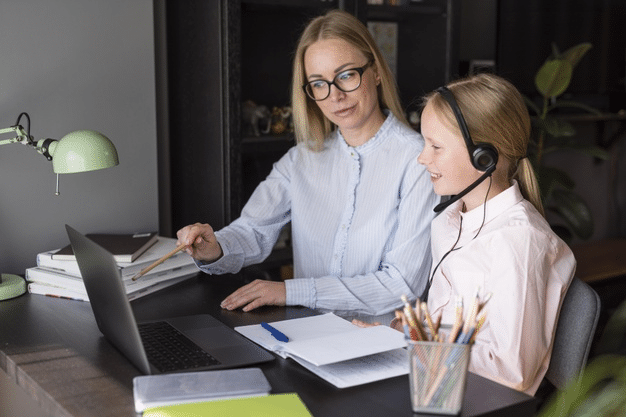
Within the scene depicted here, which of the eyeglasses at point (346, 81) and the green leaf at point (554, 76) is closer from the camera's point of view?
the eyeglasses at point (346, 81)

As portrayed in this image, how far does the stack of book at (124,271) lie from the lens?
184 centimetres

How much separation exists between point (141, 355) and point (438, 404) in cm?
48

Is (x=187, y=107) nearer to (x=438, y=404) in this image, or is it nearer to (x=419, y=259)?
(x=419, y=259)

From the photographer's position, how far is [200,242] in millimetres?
1886

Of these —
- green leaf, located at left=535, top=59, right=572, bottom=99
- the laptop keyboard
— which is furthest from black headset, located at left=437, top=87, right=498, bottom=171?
green leaf, located at left=535, top=59, right=572, bottom=99

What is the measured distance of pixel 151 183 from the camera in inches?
90.5

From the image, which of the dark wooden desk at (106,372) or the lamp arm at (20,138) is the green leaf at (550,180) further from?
the lamp arm at (20,138)

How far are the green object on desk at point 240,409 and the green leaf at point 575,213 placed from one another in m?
2.62

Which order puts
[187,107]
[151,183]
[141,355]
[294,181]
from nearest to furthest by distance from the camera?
1. [141,355]
2. [294,181]
3. [151,183]
4. [187,107]

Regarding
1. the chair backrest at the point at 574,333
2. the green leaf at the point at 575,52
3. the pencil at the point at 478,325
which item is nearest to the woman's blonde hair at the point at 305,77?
the chair backrest at the point at 574,333

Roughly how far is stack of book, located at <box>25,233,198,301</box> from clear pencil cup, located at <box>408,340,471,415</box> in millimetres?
909

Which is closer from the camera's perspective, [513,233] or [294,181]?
[513,233]

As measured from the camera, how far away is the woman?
6.13 feet

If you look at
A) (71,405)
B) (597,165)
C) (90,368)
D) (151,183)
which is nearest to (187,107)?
(151,183)
